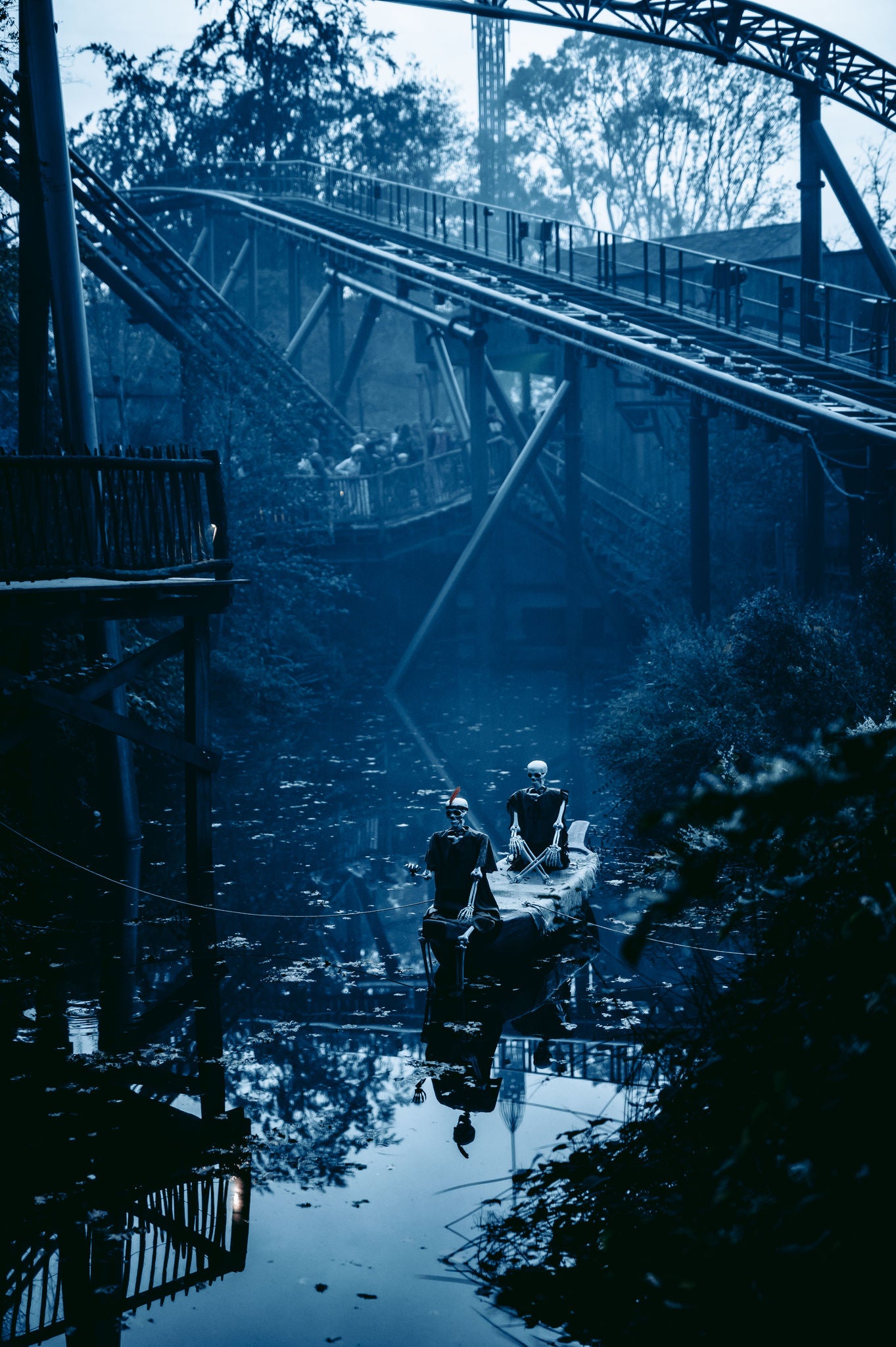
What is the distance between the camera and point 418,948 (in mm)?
11242

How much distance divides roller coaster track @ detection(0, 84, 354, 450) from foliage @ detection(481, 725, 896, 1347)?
2097 cm

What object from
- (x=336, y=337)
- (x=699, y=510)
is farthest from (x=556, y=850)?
(x=336, y=337)

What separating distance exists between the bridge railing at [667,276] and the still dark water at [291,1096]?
11079mm

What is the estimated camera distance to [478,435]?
85.6 ft

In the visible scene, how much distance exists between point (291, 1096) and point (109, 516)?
604cm

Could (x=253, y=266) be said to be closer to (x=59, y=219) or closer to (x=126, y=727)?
(x=59, y=219)

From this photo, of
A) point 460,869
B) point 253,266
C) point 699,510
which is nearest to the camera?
point 460,869

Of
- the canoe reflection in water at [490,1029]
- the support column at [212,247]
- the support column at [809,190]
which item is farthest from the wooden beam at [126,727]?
the support column at [212,247]

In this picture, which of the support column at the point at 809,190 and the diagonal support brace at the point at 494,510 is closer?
the support column at the point at 809,190

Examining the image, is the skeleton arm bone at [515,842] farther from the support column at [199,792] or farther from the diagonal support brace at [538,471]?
the diagonal support brace at [538,471]

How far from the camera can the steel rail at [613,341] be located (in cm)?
1748

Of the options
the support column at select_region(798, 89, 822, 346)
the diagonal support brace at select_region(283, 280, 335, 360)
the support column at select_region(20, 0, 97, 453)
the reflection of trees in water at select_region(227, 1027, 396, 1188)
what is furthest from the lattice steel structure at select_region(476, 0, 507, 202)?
the reflection of trees in water at select_region(227, 1027, 396, 1188)

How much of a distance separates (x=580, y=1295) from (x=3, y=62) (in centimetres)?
1567

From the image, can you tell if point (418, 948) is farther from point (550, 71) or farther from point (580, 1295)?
point (550, 71)
